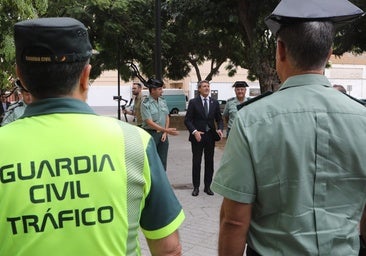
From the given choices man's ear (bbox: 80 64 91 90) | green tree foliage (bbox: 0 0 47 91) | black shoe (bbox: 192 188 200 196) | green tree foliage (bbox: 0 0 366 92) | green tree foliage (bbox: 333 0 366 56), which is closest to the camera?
man's ear (bbox: 80 64 91 90)

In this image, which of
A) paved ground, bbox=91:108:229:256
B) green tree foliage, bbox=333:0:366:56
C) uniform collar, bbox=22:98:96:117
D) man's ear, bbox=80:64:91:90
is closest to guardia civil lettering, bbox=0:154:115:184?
uniform collar, bbox=22:98:96:117

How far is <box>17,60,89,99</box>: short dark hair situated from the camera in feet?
4.68

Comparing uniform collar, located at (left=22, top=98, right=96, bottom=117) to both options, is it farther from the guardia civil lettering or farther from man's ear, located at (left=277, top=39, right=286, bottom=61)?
man's ear, located at (left=277, top=39, right=286, bottom=61)

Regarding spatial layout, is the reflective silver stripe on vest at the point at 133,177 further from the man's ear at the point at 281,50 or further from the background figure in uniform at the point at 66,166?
the man's ear at the point at 281,50

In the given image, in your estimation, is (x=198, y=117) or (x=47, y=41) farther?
(x=198, y=117)

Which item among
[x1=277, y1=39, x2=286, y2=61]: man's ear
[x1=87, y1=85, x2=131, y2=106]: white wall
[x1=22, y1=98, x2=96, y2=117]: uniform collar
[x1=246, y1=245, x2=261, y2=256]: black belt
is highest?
[x1=277, y1=39, x2=286, y2=61]: man's ear

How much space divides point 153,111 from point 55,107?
20.4 feet

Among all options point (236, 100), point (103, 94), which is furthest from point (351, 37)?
point (103, 94)

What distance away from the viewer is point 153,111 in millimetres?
7648

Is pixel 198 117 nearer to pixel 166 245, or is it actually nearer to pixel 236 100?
pixel 236 100

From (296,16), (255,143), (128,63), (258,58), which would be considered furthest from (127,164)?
(128,63)

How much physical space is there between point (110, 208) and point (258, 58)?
47.5ft

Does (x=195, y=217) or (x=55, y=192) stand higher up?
(x=55, y=192)

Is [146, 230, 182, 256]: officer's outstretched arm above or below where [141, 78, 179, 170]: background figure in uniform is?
above
